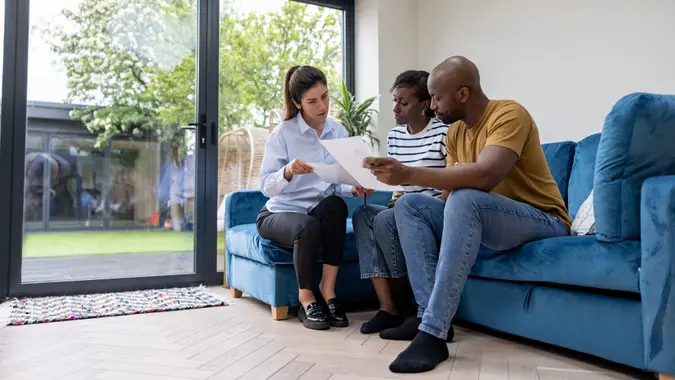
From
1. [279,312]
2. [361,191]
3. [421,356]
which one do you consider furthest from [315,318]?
[421,356]

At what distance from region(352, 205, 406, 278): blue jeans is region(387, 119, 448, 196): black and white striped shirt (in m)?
0.22

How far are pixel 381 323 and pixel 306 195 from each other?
67 centimetres

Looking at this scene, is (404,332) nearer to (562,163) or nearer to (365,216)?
(365,216)

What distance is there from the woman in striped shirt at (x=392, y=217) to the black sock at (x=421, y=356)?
1.57ft

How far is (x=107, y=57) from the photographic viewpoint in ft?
10.8

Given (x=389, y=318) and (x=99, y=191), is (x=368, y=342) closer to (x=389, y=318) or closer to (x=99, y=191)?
(x=389, y=318)

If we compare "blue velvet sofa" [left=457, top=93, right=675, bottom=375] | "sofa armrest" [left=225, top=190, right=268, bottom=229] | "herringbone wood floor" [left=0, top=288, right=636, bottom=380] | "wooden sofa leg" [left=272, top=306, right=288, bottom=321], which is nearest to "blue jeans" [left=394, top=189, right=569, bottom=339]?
"blue velvet sofa" [left=457, top=93, right=675, bottom=375]

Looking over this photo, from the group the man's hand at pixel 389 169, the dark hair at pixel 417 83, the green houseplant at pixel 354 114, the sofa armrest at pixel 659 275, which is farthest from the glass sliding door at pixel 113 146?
the sofa armrest at pixel 659 275

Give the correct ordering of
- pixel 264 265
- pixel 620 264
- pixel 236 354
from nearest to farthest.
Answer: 1. pixel 620 264
2. pixel 236 354
3. pixel 264 265

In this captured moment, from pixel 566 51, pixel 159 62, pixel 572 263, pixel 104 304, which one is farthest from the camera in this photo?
pixel 159 62

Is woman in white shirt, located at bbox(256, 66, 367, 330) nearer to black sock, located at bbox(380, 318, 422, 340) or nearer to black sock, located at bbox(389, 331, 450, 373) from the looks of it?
black sock, located at bbox(380, 318, 422, 340)

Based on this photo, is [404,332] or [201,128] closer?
[404,332]

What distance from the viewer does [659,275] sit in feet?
4.78

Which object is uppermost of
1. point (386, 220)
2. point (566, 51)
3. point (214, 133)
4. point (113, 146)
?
point (566, 51)
